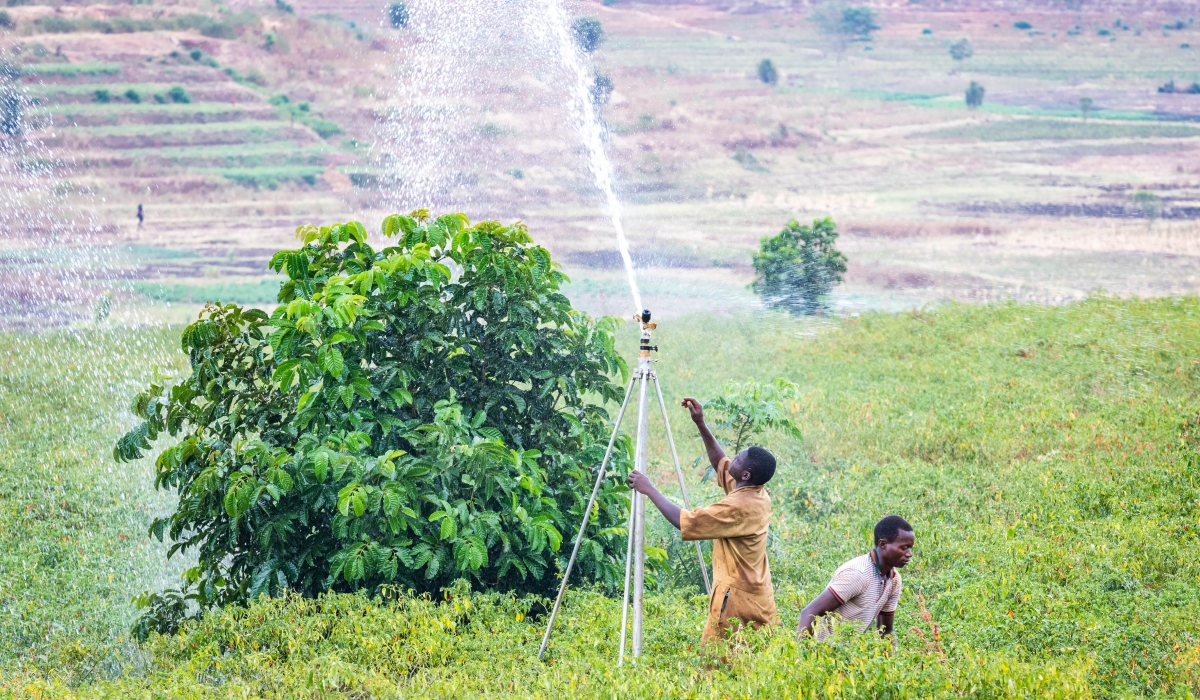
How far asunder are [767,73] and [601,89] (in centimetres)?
690

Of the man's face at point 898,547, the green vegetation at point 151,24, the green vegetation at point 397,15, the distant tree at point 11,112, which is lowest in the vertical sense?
the man's face at point 898,547

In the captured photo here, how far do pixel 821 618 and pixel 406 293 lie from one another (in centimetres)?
313

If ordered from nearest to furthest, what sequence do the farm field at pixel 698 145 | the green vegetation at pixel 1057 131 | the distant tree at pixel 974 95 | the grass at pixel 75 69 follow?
the farm field at pixel 698 145 < the green vegetation at pixel 1057 131 < the grass at pixel 75 69 < the distant tree at pixel 974 95

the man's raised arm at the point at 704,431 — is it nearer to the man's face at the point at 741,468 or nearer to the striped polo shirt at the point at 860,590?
the man's face at the point at 741,468

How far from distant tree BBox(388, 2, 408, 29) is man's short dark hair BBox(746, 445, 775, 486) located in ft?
133

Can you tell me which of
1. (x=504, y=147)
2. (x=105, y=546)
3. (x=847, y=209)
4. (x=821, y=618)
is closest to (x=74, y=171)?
(x=504, y=147)

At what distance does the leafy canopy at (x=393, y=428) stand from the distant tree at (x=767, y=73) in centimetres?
3544

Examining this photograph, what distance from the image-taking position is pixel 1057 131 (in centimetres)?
3722

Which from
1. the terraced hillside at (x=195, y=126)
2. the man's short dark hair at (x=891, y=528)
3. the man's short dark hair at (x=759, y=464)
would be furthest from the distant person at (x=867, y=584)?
the terraced hillside at (x=195, y=126)

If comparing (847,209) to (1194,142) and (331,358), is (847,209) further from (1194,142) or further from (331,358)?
(331,358)

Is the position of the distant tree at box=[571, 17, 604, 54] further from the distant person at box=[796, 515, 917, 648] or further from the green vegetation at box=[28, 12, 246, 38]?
the distant person at box=[796, 515, 917, 648]

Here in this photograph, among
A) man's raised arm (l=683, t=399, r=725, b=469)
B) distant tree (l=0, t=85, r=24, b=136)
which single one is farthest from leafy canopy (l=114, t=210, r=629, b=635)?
distant tree (l=0, t=85, r=24, b=136)

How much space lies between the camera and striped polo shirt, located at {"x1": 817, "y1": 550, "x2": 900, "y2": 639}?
504 cm

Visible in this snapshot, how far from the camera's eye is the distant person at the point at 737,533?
5.02 metres
